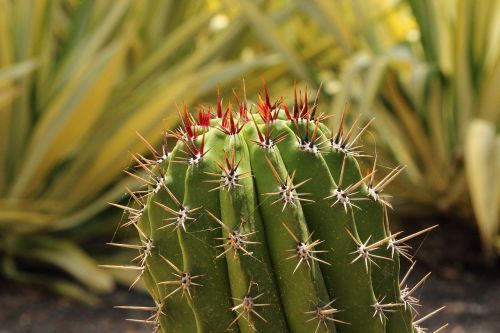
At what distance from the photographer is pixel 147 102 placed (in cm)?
386

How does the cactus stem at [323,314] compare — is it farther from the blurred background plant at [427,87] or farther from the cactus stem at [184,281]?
the blurred background plant at [427,87]

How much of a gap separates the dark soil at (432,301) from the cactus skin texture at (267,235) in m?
1.83

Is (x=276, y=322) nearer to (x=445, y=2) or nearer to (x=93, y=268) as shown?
(x=93, y=268)

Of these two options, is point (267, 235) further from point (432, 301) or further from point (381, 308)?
point (432, 301)

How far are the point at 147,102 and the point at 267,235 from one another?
2.66m

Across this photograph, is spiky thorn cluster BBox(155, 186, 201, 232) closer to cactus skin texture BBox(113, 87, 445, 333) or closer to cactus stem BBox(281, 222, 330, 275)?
cactus skin texture BBox(113, 87, 445, 333)

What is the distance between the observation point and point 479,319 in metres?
3.35

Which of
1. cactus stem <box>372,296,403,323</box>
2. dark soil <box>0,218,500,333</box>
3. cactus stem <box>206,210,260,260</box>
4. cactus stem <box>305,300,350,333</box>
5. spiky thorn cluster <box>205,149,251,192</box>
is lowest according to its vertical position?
dark soil <box>0,218,500,333</box>

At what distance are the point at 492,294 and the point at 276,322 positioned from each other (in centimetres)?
255

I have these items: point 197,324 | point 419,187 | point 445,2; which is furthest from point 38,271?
point 197,324

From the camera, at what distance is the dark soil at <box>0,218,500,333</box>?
3.33 metres

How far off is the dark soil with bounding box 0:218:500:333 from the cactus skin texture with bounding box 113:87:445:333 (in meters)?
1.83

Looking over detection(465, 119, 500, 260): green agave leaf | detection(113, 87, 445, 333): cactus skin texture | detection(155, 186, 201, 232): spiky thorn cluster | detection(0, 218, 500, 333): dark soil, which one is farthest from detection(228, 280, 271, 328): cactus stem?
detection(465, 119, 500, 260): green agave leaf

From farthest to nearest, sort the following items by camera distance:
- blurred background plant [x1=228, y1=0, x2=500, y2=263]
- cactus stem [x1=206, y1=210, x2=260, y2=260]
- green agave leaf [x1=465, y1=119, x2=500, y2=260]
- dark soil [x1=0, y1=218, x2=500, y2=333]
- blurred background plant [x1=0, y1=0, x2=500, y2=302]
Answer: blurred background plant [x1=228, y1=0, x2=500, y2=263] → blurred background plant [x1=0, y1=0, x2=500, y2=302] → dark soil [x1=0, y1=218, x2=500, y2=333] → green agave leaf [x1=465, y1=119, x2=500, y2=260] → cactus stem [x1=206, y1=210, x2=260, y2=260]
